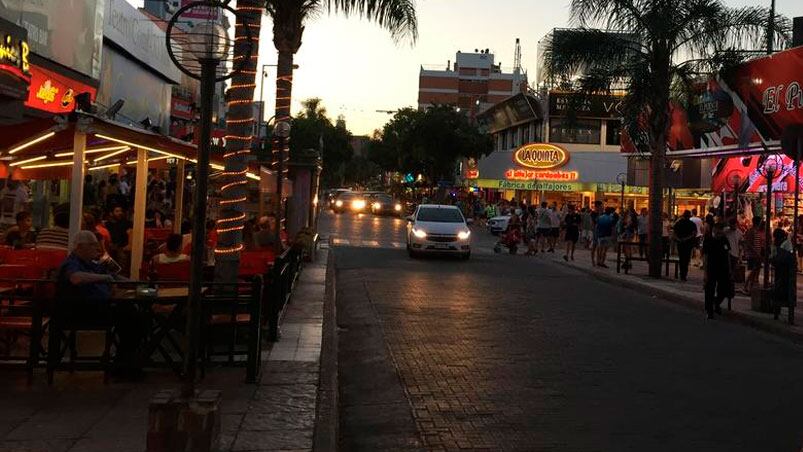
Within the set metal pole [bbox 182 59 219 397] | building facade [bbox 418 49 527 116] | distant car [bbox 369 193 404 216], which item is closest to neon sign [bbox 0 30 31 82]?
metal pole [bbox 182 59 219 397]

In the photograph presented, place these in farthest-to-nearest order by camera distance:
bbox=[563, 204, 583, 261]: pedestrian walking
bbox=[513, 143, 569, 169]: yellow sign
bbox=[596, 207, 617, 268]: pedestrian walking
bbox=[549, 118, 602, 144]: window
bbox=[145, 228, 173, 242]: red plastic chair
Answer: bbox=[549, 118, 602, 144]: window
bbox=[513, 143, 569, 169]: yellow sign
bbox=[563, 204, 583, 261]: pedestrian walking
bbox=[596, 207, 617, 268]: pedestrian walking
bbox=[145, 228, 173, 242]: red plastic chair

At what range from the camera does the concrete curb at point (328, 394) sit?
19.9 ft

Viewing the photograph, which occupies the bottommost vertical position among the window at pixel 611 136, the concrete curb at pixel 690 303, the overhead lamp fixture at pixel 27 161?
the concrete curb at pixel 690 303

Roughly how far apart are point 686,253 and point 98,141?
14683mm

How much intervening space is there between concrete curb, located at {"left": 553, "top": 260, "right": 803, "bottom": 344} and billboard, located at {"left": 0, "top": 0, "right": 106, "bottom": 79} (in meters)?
13.9

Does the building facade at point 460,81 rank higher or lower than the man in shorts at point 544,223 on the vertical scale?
higher

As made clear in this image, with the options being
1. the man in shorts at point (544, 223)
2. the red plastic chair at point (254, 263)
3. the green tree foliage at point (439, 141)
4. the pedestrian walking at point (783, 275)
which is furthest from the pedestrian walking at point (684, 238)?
the green tree foliage at point (439, 141)

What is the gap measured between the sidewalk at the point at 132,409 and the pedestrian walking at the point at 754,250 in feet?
39.6

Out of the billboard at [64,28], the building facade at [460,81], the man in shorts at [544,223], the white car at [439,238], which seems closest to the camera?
the billboard at [64,28]

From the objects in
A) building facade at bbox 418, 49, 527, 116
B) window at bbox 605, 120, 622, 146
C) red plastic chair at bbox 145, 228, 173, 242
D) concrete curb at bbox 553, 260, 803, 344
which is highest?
building facade at bbox 418, 49, 527, 116

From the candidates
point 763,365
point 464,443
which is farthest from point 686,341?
point 464,443

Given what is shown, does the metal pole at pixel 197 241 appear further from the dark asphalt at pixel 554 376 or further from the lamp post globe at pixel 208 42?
the dark asphalt at pixel 554 376

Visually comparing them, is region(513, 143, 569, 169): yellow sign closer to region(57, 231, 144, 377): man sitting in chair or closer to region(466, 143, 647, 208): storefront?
region(466, 143, 647, 208): storefront

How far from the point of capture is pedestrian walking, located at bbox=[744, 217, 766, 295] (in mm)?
17469
